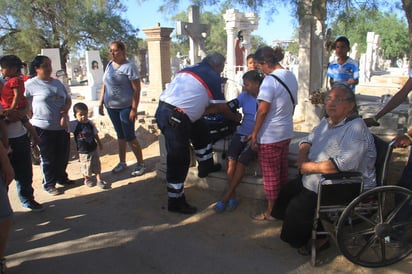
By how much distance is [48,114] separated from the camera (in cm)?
432

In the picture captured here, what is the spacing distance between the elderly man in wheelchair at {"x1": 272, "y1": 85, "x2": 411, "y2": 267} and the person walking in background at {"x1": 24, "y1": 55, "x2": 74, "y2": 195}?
9.77ft

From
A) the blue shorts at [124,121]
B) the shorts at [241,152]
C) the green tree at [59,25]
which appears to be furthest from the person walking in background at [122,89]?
the green tree at [59,25]

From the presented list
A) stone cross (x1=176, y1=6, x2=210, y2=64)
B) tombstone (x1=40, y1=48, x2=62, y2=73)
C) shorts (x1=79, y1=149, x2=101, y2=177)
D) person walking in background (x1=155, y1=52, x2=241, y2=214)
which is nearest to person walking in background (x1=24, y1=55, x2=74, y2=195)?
shorts (x1=79, y1=149, x2=101, y2=177)

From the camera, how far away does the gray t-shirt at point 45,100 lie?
4.24 meters

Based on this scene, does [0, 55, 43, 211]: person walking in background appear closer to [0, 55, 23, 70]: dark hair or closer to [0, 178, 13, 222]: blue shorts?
[0, 55, 23, 70]: dark hair

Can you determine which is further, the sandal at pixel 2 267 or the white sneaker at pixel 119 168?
the white sneaker at pixel 119 168

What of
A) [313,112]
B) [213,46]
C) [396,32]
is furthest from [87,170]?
[213,46]

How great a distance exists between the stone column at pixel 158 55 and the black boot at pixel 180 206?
349 inches

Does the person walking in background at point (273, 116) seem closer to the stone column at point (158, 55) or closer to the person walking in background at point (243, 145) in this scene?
the person walking in background at point (243, 145)

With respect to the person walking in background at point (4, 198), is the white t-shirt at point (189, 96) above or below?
above

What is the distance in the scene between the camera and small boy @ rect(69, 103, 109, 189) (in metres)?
4.61

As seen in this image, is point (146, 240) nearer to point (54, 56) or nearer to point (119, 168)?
point (119, 168)

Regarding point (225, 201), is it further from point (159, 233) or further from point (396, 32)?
point (396, 32)

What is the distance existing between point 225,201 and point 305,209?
3.68ft
